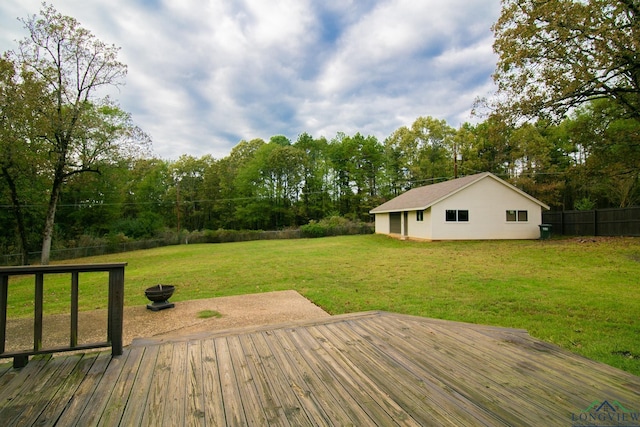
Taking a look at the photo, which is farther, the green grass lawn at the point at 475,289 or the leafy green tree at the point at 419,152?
the leafy green tree at the point at 419,152

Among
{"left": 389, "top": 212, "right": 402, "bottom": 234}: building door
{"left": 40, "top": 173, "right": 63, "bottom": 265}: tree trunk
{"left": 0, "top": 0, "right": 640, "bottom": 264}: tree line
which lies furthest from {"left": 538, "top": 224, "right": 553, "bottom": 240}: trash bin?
{"left": 40, "top": 173, "right": 63, "bottom": 265}: tree trunk

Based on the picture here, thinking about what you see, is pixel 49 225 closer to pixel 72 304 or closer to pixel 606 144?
pixel 72 304

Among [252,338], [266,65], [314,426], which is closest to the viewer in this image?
[314,426]

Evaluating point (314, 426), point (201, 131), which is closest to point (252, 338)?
point (314, 426)

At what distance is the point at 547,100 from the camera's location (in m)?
8.12

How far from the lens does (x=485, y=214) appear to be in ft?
58.4

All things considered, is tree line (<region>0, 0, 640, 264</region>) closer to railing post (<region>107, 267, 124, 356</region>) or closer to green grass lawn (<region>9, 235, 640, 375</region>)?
green grass lawn (<region>9, 235, 640, 375</region>)

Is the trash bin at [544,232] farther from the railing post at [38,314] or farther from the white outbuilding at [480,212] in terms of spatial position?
the railing post at [38,314]

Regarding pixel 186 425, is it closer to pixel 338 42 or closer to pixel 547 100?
pixel 547 100

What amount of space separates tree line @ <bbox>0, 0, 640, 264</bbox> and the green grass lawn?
4.62 metres

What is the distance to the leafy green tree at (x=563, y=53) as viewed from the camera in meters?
7.26

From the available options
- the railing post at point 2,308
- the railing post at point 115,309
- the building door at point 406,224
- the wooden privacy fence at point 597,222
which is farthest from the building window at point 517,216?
the railing post at point 2,308

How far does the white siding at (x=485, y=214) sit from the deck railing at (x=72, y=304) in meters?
16.8

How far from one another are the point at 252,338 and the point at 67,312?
4.42 meters
